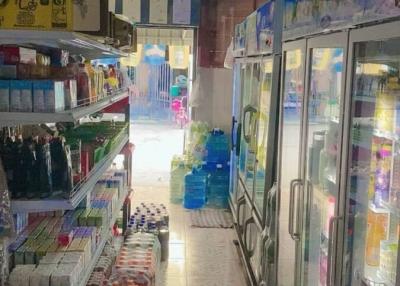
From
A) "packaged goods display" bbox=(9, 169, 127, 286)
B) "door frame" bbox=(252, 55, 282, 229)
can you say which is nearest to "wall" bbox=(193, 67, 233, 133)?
"packaged goods display" bbox=(9, 169, 127, 286)

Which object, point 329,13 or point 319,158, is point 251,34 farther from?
point 329,13

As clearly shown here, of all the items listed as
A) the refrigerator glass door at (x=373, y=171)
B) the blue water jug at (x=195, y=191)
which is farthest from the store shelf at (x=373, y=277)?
the blue water jug at (x=195, y=191)

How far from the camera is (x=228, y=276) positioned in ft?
17.3

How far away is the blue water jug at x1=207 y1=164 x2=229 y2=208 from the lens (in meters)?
7.93

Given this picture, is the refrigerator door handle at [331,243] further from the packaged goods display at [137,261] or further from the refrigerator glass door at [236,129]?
the refrigerator glass door at [236,129]

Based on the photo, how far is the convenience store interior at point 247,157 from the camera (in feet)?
8.26

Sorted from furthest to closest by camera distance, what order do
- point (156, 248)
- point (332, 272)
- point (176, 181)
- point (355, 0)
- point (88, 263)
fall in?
point (176, 181), point (156, 248), point (88, 263), point (332, 272), point (355, 0)

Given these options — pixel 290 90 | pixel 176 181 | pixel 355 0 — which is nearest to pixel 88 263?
pixel 290 90

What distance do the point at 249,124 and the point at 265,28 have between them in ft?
4.15

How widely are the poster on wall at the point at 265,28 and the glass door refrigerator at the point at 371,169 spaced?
164 cm

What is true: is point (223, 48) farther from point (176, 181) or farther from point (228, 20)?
point (176, 181)

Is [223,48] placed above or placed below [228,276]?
above

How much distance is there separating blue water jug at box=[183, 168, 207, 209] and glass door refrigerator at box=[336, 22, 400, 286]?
5012 mm

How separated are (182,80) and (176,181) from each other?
7684 millimetres
